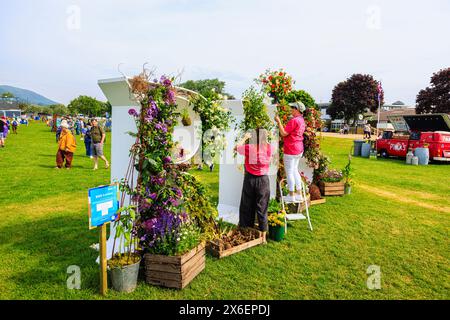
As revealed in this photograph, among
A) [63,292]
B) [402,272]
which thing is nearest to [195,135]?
[63,292]

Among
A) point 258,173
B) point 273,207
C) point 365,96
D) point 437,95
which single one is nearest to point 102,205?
point 258,173

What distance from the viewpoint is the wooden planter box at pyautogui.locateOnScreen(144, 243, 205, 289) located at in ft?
11.1

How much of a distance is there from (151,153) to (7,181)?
7964mm

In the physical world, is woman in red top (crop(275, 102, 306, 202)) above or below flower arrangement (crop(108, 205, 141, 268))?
above

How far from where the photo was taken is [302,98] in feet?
22.2

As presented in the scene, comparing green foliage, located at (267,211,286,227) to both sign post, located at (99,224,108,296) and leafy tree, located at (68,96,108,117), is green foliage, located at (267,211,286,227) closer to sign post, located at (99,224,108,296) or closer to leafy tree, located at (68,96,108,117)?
sign post, located at (99,224,108,296)

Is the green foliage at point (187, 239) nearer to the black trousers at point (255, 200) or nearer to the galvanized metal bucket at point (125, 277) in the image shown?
the galvanized metal bucket at point (125, 277)

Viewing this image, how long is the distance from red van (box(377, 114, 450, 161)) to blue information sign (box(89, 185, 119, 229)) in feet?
52.2

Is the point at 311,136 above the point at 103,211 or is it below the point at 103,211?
above

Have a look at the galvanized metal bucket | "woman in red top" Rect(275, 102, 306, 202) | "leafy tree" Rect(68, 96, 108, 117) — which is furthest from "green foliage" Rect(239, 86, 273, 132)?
"leafy tree" Rect(68, 96, 108, 117)

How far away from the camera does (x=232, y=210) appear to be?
6.13 metres

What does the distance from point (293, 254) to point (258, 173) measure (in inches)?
52.5

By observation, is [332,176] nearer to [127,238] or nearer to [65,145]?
[127,238]

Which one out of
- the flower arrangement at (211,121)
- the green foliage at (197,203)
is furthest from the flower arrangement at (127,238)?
the flower arrangement at (211,121)
